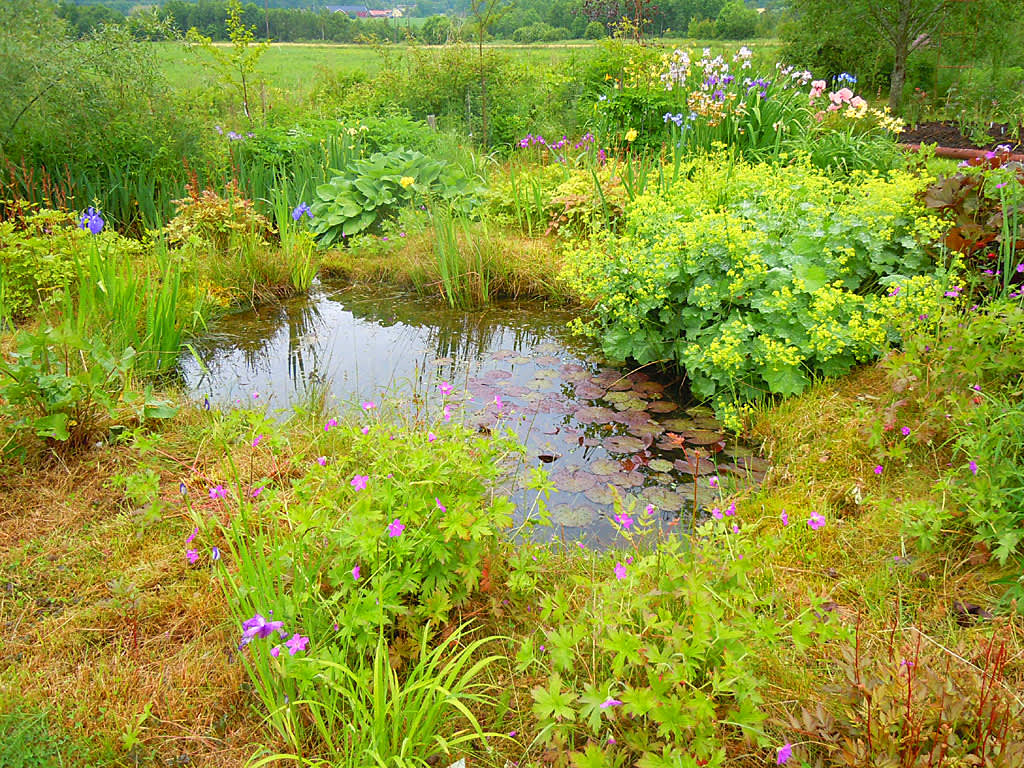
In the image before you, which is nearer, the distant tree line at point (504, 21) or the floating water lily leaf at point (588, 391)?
the floating water lily leaf at point (588, 391)

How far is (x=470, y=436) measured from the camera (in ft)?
6.83

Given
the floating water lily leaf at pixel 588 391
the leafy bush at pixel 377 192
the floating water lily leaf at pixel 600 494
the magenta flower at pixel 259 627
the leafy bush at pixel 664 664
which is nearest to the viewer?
the leafy bush at pixel 664 664

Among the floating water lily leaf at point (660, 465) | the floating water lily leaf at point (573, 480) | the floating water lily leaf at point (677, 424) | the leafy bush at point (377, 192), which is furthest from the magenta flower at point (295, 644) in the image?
the leafy bush at point (377, 192)

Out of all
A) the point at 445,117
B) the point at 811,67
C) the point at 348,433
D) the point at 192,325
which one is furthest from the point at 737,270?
the point at 811,67

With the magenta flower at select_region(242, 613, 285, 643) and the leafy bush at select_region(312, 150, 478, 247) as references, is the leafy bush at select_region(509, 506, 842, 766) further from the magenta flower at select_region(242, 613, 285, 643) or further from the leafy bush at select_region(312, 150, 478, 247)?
the leafy bush at select_region(312, 150, 478, 247)

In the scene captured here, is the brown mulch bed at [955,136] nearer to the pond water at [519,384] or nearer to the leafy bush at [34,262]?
the pond water at [519,384]

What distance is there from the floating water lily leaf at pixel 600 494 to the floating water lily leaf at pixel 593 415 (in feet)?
1.84

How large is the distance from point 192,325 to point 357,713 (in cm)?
326

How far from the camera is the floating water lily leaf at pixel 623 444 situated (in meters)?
3.03

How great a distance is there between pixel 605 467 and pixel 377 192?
3950 mm

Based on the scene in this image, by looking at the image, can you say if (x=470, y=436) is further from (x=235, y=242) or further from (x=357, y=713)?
(x=235, y=242)

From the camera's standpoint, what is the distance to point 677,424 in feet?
10.6

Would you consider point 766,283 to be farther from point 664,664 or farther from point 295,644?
point 295,644

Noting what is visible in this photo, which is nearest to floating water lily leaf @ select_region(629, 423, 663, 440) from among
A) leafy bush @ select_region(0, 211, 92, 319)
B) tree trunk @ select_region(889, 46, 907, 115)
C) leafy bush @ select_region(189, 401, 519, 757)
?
leafy bush @ select_region(189, 401, 519, 757)
